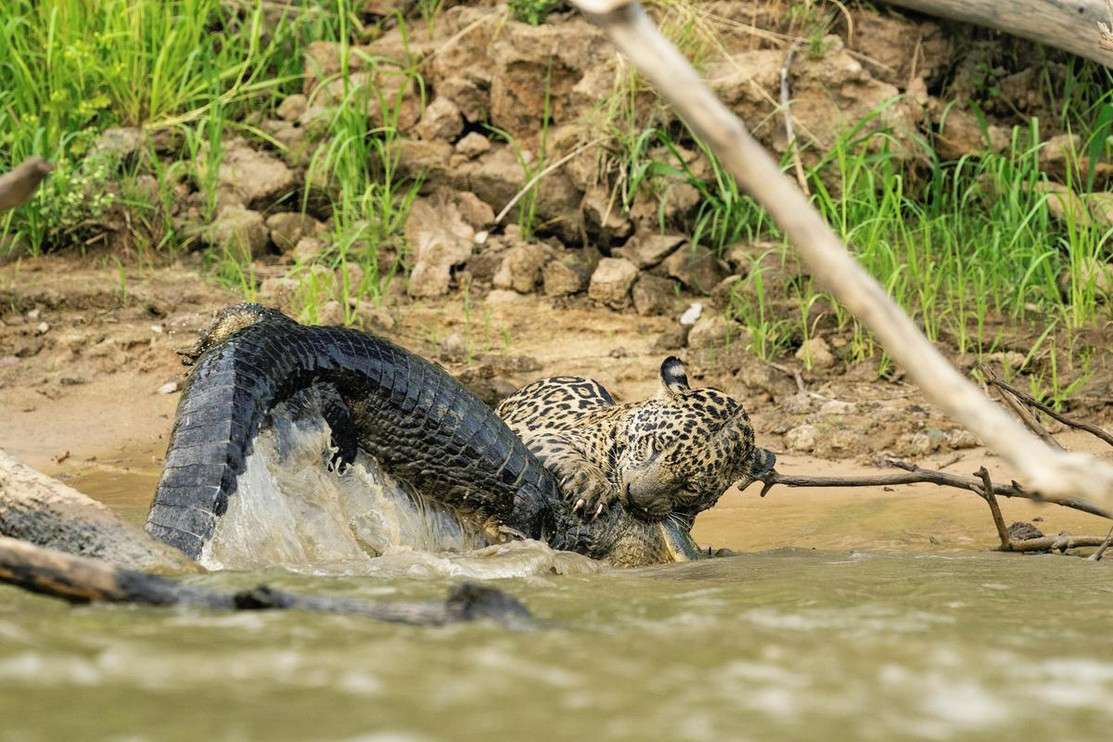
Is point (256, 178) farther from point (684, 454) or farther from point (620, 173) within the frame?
point (684, 454)

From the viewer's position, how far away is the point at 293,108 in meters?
9.31

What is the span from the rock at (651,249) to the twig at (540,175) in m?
0.68

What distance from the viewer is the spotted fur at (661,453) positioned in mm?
5133

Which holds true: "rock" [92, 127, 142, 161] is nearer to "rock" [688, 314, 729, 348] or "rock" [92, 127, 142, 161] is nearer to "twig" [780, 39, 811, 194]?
"rock" [688, 314, 729, 348]

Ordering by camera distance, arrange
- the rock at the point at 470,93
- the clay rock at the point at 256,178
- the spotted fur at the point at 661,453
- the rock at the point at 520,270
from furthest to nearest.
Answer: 1. the rock at the point at 470,93
2. the clay rock at the point at 256,178
3. the rock at the point at 520,270
4. the spotted fur at the point at 661,453

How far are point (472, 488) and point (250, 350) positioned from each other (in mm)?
991

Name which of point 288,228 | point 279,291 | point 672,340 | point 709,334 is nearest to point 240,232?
point 288,228

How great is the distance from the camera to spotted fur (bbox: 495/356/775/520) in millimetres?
5133

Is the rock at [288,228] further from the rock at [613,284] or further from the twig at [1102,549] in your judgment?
the twig at [1102,549]

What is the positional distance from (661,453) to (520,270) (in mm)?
3582

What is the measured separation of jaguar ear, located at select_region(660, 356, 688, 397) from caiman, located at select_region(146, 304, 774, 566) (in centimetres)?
52

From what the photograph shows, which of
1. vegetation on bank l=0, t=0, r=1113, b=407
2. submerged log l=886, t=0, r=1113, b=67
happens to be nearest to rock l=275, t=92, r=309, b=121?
vegetation on bank l=0, t=0, r=1113, b=407

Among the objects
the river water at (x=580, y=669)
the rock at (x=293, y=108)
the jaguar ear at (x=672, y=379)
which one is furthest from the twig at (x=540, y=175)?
the river water at (x=580, y=669)

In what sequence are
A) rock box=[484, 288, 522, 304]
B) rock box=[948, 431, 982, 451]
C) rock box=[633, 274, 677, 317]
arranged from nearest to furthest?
1. rock box=[948, 431, 982, 451]
2. rock box=[633, 274, 677, 317]
3. rock box=[484, 288, 522, 304]
